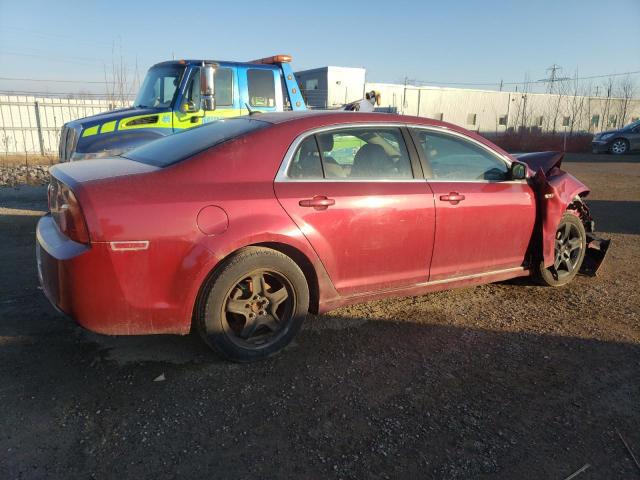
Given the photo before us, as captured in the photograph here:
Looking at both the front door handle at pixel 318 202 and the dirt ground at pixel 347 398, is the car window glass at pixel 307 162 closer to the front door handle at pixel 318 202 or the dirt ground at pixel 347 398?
the front door handle at pixel 318 202

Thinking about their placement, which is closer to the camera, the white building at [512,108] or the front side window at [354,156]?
the front side window at [354,156]

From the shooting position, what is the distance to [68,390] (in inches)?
110

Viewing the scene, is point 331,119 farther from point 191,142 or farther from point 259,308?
point 259,308

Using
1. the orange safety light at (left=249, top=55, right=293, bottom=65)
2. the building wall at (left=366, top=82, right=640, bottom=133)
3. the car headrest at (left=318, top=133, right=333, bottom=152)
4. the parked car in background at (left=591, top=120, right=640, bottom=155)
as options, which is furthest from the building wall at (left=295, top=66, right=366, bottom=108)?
the car headrest at (left=318, top=133, right=333, bottom=152)

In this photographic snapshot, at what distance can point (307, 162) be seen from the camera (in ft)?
10.8

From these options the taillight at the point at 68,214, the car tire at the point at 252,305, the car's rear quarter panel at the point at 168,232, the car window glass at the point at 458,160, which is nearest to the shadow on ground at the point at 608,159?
the car window glass at the point at 458,160

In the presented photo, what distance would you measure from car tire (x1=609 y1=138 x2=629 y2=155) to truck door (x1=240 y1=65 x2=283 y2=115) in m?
20.9

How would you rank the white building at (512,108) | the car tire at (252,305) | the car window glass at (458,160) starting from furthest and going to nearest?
the white building at (512,108) → the car window glass at (458,160) → the car tire at (252,305)

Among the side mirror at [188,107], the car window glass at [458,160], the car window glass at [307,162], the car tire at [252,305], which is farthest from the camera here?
the side mirror at [188,107]

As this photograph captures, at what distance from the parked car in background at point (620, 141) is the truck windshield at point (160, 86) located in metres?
22.1

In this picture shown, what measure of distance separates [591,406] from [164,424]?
2.42 meters

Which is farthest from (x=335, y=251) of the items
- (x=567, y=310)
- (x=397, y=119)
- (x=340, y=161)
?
(x=567, y=310)

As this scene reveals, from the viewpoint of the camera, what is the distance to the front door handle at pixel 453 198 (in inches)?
145

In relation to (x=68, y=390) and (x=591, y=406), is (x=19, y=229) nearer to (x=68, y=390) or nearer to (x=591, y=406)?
(x=68, y=390)
